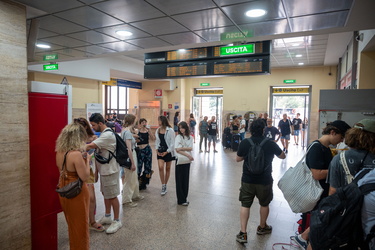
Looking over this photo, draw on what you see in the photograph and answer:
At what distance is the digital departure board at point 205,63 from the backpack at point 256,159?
3095 millimetres

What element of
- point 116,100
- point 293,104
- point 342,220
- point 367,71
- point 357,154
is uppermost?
point 367,71

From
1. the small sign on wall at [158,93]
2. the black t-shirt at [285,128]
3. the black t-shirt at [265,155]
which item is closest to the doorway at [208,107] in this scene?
the small sign on wall at [158,93]

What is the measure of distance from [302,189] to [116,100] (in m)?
17.1

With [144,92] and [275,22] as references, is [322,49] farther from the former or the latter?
[144,92]

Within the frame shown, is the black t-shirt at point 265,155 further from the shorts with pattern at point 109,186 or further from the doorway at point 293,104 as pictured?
the doorway at point 293,104

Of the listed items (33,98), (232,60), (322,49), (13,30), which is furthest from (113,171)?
(322,49)

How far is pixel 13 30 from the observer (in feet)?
8.18

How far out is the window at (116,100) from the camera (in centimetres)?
1761

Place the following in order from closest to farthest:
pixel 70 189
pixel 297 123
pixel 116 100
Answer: pixel 70 189 < pixel 297 123 < pixel 116 100

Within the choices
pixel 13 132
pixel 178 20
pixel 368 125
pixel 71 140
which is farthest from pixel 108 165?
pixel 368 125

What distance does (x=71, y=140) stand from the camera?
7.74 ft

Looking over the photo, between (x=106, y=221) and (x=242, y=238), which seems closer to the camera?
(x=242, y=238)

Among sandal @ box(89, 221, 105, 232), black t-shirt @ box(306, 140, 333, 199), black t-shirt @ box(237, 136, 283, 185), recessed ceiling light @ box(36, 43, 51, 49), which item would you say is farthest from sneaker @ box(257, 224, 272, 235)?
recessed ceiling light @ box(36, 43, 51, 49)

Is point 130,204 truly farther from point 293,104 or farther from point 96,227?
point 293,104
